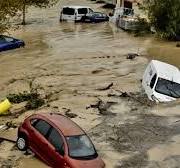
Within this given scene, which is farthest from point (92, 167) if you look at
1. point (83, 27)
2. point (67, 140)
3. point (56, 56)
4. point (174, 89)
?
point (83, 27)

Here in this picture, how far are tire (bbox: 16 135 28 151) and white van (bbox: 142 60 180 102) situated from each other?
25.3ft

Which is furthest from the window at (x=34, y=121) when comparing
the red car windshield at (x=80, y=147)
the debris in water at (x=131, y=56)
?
the debris in water at (x=131, y=56)

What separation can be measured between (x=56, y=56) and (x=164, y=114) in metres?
14.8

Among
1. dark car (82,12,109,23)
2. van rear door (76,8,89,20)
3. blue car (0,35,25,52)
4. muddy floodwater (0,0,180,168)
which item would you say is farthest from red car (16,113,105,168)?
van rear door (76,8,89,20)

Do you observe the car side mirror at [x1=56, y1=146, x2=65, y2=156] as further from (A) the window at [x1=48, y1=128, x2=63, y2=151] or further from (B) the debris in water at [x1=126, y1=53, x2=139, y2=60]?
(B) the debris in water at [x1=126, y1=53, x2=139, y2=60]

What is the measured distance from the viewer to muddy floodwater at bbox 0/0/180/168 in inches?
703

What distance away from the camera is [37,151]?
54.9ft

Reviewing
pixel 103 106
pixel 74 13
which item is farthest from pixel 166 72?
pixel 74 13

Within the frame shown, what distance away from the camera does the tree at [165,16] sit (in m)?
41.2

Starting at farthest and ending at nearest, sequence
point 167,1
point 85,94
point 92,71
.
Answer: point 167,1 < point 92,71 < point 85,94

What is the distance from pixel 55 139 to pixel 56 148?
34cm

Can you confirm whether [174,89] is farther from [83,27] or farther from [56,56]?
[83,27]

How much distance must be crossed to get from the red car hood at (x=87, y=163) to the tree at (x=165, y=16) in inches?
1043

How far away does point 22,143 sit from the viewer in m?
17.4
